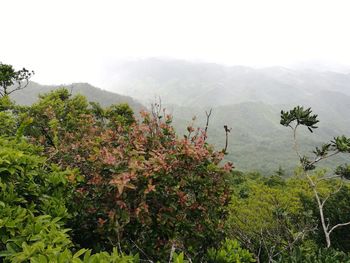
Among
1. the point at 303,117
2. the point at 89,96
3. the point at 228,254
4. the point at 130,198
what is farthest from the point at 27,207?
Result: the point at 89,96

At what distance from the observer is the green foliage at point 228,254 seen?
19.0ft

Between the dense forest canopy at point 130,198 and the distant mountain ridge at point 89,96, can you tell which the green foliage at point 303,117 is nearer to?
the dense forest canopy at point 130,198

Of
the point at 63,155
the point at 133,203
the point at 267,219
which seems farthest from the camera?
the point at 267,219

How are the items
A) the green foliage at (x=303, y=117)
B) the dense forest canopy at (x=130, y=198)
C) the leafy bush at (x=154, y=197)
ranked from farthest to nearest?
the green foliage at (x=303, y=117) < the leafy bush at (x=154, y=197) < the dense forest canopy at (x=130, y=198)

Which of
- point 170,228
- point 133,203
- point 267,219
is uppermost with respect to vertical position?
point 133,203

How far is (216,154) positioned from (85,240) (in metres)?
2.59

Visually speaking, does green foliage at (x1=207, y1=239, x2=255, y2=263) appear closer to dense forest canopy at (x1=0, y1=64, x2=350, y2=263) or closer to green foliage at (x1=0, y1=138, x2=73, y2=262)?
dense forest canopy at (x1=0, y1=64, x2=350, y2=263)

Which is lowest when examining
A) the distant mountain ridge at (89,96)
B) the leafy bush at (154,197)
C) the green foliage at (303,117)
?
the distant mountain ridge at (89,96)

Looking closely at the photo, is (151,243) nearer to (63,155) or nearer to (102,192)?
(102,192)

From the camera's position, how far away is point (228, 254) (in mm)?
6070

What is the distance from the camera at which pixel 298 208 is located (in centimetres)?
1848

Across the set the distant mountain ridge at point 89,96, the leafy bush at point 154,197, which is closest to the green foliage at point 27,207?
the leafy bush at point 154,197

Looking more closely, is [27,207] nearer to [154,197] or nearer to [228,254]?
[154,197]

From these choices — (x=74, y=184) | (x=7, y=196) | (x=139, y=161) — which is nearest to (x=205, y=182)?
(x=139, y=161)
